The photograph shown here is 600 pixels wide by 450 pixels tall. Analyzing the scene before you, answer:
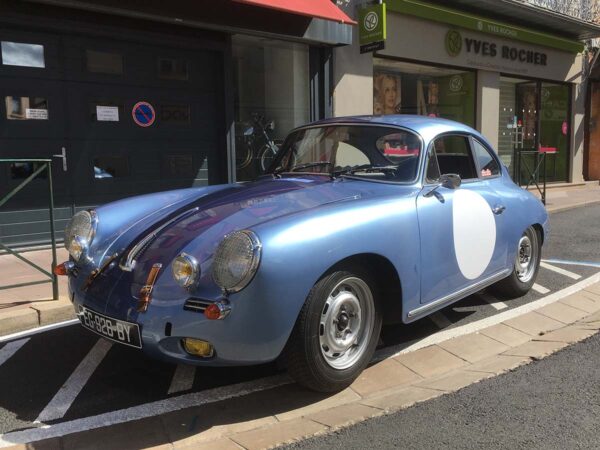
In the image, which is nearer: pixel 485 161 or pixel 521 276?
pixel 485 161

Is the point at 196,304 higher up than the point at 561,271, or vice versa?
the point at 196,304

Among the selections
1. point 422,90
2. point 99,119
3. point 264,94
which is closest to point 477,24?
point 422,90

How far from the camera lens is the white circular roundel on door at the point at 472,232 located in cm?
381

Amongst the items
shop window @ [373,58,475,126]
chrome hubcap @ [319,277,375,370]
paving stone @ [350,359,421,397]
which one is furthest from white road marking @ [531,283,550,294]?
shop window @ [373,58,475,126]

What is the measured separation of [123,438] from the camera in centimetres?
269

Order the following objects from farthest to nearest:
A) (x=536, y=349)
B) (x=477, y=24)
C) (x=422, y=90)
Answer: (x=422, y=90)
(x=477, y=24)
(x=536, y=349)

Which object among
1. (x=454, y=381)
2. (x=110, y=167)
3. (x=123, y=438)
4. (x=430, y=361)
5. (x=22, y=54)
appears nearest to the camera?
(x=123, y=438)

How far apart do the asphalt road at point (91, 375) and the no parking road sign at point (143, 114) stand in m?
4.44

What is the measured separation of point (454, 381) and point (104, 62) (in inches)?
260

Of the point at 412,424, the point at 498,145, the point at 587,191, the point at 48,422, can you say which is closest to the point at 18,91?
the point at 48,422

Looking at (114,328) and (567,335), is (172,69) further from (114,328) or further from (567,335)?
(567,335)

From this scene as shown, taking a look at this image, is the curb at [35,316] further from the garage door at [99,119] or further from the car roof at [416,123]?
the garage door at [99,119]

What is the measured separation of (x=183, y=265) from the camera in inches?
107

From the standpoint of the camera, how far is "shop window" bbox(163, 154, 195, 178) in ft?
27.9
